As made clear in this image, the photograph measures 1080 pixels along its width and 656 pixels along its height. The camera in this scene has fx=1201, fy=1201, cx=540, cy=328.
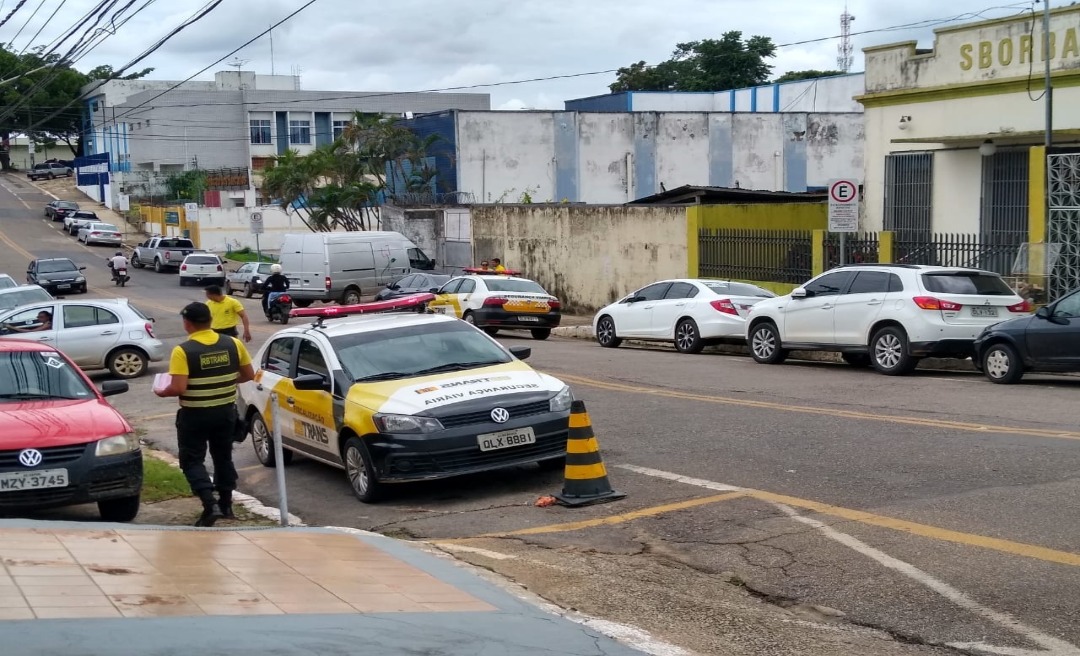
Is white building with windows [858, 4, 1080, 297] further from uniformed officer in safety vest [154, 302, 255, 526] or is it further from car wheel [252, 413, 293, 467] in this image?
uniformed officer in safety vest [154, 302, 255, 526]

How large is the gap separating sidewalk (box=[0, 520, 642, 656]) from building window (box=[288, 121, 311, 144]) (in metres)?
91.2

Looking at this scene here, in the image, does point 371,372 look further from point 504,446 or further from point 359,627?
point 359,627

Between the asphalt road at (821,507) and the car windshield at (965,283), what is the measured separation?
2174 millimetres

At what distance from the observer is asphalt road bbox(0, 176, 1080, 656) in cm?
672

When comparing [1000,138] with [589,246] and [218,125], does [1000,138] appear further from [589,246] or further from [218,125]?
[218,125]

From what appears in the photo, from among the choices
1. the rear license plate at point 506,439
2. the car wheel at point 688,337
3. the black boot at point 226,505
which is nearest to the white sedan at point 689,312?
the car wheel at point 688,337

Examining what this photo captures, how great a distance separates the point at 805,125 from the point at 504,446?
159 feet

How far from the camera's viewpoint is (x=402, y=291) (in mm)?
31703

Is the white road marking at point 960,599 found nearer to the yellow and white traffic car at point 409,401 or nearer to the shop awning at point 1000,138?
the yellow and white traffic car at point 409,401

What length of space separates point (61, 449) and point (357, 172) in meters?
44.8

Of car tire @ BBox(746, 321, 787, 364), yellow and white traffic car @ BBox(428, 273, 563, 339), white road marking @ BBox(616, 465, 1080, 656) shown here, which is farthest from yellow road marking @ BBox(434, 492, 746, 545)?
yellow and white traffic car @ BBox(428, 273, 563, 339)

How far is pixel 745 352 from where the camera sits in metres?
23.3

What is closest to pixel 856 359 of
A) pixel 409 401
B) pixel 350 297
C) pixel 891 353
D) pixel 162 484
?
pixel 891 353

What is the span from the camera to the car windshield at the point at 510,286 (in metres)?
26.8
